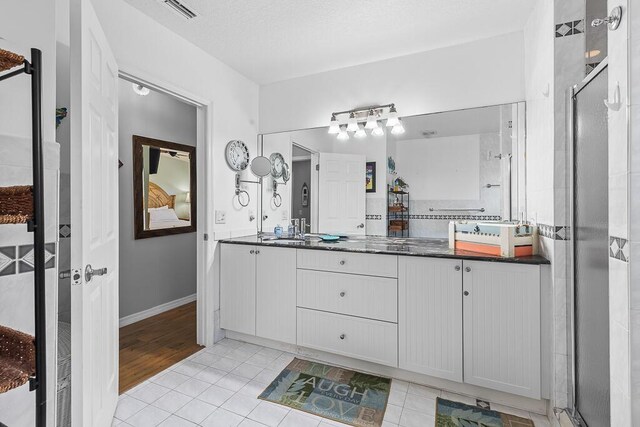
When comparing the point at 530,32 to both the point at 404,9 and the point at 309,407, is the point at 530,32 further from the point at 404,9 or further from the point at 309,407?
the point at 309,407

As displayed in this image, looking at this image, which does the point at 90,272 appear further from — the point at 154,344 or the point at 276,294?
the point at 154,344

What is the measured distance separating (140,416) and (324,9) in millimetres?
2555

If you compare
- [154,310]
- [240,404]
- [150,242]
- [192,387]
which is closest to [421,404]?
[240,404]

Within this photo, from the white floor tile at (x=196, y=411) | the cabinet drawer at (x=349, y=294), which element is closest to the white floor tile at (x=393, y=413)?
the cabinet drawer at (x=349, y=294)

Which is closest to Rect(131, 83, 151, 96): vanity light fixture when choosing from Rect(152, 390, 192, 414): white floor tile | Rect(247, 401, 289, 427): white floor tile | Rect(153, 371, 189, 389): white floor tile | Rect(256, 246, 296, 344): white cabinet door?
Rect(256, 246, 296, 344): white cabinet door

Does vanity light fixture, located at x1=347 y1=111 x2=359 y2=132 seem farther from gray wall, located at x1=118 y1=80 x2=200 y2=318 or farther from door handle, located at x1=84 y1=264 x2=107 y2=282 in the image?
door handle, located at x1=84 y1=264 x2=107 y2=282

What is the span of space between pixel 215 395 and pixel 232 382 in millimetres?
155

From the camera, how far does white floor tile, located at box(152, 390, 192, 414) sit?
6.03 ft

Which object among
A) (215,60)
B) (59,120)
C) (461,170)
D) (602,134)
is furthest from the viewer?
(215,60)

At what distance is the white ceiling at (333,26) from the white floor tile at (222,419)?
92.7 inches

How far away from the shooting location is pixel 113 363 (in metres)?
1.73

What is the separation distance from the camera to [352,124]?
9.16ft

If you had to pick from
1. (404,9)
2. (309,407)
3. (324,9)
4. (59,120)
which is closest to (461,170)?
(404,9)

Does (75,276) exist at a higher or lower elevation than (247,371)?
higher
